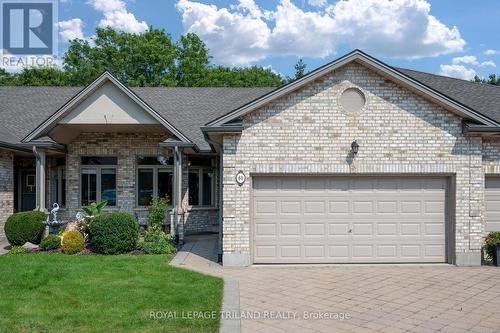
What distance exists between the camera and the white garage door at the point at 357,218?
11414 mm

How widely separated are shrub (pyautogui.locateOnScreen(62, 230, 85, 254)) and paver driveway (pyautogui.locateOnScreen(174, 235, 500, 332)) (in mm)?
3663

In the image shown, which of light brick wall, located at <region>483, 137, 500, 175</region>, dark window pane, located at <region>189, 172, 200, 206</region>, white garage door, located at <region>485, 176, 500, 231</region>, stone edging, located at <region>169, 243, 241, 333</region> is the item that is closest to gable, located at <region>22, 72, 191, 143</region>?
dark window pane, located at <region>189, 172, 200, 206</region>

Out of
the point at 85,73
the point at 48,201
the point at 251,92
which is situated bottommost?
the point at 48,201

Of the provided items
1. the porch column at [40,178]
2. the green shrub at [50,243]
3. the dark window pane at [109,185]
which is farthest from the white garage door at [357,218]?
the dark window pane at [109,185]

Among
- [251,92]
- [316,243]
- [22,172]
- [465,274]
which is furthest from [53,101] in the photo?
[465,274]

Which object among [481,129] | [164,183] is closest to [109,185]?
[164,183]

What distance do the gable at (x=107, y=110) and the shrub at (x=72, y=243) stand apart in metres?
3.80

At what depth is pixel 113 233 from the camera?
1279 cm

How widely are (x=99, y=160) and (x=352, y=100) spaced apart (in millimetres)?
10253

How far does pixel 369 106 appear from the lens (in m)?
11.2

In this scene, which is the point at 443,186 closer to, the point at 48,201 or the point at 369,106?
the point at 369,106

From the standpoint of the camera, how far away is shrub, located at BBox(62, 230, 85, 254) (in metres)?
12.8

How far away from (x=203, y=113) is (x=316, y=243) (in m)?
9.40

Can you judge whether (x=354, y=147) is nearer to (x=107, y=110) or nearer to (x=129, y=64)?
(x=107, y=110)
